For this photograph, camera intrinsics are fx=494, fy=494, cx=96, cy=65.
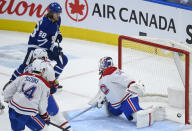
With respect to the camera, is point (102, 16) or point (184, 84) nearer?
point (184, 84)

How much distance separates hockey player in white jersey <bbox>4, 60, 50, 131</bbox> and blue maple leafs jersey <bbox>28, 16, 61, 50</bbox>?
4.43 feet

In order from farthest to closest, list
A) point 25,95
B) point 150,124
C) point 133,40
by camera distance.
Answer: point 133,40, point 150,124, point 25,95

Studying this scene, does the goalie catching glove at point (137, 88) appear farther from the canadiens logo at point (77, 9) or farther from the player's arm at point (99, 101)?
the canadiens logo at point (77, 9)

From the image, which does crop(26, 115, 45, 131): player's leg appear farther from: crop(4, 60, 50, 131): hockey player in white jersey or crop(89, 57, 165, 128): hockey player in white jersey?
crop(89, 57, 165, 128): hockey player in white jersey

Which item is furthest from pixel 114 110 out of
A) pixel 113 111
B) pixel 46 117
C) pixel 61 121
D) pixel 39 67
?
pixel 39 67

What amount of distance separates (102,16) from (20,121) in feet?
15.6

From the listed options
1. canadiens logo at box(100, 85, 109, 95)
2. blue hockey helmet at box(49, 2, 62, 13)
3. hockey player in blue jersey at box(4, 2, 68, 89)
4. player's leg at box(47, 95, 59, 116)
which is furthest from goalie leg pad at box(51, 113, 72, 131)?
blue hockey helmet at box(49, 2, 62, 13)

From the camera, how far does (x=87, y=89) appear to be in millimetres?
6664

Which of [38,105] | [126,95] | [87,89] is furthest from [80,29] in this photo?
[38,105]

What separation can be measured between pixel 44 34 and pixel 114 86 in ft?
3.63

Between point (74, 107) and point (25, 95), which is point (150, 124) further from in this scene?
point (25, 95)

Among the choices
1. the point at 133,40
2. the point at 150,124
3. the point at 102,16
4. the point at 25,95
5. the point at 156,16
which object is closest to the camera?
the point at 25,95

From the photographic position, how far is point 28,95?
14.1ft

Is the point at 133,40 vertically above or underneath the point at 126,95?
above
